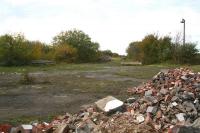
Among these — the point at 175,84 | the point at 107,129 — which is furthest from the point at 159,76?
the point at 107,129

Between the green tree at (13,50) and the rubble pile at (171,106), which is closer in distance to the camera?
the rubble pile at (171,106)

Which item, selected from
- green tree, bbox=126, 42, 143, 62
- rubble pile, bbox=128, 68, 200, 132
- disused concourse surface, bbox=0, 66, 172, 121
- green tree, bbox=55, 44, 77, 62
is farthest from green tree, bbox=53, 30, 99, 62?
rubble pile, bbox=128, 68, 200, 132

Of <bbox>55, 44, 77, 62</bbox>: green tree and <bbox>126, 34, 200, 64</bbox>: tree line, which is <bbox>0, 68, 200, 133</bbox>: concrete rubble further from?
<bbox>55, 44, 77, 62</bbox>: green tree

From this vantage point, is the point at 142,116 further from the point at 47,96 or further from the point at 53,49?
the point at 53,49

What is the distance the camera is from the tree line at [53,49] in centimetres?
4153

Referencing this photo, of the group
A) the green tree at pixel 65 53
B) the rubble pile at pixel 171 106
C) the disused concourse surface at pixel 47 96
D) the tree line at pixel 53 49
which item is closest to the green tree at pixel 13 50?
the tree line at pixel 53 49

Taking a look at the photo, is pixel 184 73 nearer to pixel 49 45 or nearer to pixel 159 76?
pixel 159 76

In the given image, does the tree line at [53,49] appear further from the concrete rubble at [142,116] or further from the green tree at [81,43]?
the concrete rubble at [142,116]

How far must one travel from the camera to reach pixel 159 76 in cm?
1725

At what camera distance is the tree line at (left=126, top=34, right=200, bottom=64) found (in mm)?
41875

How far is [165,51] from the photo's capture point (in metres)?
43.5

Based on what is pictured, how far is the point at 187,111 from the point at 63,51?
1568 inches

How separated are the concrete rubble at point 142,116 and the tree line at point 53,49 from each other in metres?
29.1

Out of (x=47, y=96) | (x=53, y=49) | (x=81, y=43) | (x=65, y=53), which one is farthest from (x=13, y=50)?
(x=47, y=96)
